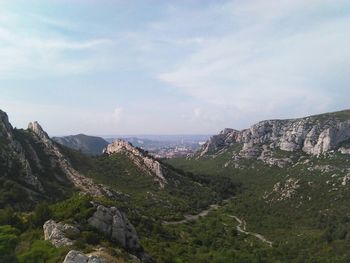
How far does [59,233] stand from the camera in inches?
1773

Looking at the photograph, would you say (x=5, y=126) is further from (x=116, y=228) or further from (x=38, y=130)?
(x=116, y=228)

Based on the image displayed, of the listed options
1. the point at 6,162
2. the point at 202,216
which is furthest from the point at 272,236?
the point at 6,162

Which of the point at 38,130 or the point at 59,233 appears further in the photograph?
the point at 38,130

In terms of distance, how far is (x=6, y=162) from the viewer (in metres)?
118

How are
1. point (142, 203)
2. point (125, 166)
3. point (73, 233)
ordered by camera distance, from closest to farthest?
point (73, 233) → point (142, 203) → point (125, 166)

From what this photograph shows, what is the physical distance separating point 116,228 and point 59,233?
25.1 feet


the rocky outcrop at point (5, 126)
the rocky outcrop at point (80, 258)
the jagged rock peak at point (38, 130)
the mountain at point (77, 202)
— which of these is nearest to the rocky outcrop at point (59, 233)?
the mountain at point (77, 202)

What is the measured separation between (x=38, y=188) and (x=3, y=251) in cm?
7919

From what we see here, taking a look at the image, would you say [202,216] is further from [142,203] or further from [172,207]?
[142,203]

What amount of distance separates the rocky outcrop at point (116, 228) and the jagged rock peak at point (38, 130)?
127386 millimetres

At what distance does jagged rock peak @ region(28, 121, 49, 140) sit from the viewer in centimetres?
17377

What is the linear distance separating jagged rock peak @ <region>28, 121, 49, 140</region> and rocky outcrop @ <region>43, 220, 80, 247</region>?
131 m

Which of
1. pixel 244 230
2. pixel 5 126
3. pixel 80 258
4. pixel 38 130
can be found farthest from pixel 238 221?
pixel 80 258

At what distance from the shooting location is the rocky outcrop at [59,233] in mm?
43156
